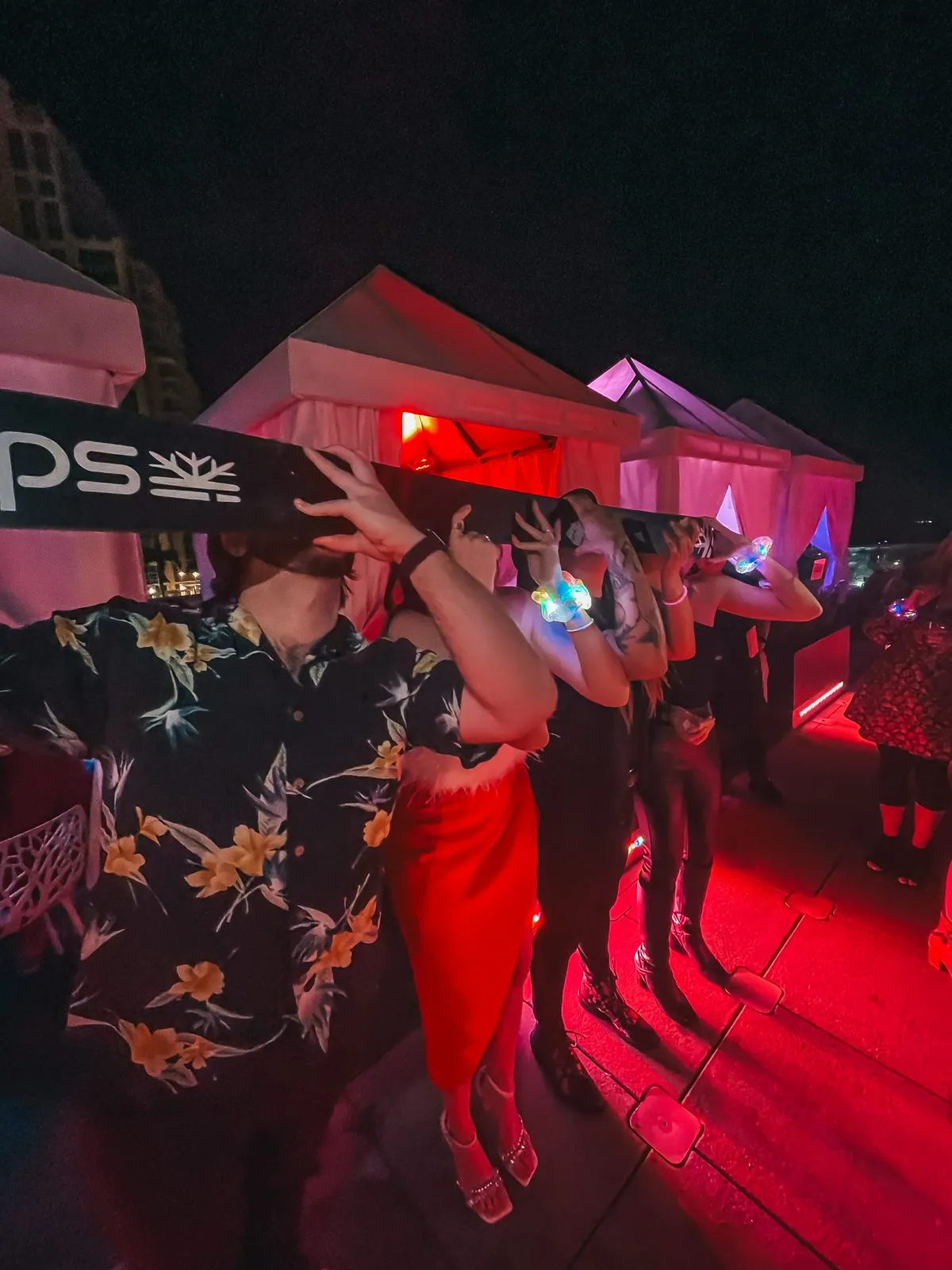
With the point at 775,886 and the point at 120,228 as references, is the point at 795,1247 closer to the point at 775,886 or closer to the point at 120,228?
the point at 775,886

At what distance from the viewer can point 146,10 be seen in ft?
5.82

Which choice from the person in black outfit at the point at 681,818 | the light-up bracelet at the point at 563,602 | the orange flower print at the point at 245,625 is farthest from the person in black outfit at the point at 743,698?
the orange flower print at the point at 245,625

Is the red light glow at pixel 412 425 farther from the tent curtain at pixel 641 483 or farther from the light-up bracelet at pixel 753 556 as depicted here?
the light-up bracelet at pixel 753 556

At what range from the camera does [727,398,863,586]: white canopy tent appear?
4.97m

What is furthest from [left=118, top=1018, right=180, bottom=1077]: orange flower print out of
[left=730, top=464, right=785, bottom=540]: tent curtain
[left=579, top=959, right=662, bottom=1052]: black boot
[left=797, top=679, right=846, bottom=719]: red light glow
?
[left=797, top=679, right=846, bottom=719]: red light glow

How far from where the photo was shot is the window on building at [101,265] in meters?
2.28

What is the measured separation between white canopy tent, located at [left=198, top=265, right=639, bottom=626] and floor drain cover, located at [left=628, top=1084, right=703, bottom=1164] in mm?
1931

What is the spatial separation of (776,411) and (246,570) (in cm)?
617

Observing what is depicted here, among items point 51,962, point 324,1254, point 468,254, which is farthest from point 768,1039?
point 468,254

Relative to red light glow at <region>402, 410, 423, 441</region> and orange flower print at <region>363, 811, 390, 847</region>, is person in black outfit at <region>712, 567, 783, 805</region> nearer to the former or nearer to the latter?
orange flower print at <region>363, 811, 390, 847</region>

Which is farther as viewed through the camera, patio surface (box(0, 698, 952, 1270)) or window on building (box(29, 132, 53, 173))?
window on building (box(29, 132, 53, 173))

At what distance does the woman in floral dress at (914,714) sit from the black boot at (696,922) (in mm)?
1373

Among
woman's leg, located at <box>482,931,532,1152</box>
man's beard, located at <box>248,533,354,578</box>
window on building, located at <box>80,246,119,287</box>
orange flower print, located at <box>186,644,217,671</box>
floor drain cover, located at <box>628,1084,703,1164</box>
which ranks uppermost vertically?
window on building, located at <box>80,246,119,287</box>

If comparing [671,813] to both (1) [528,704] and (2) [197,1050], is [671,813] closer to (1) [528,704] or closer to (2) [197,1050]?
Answer: (1) [528,704]
